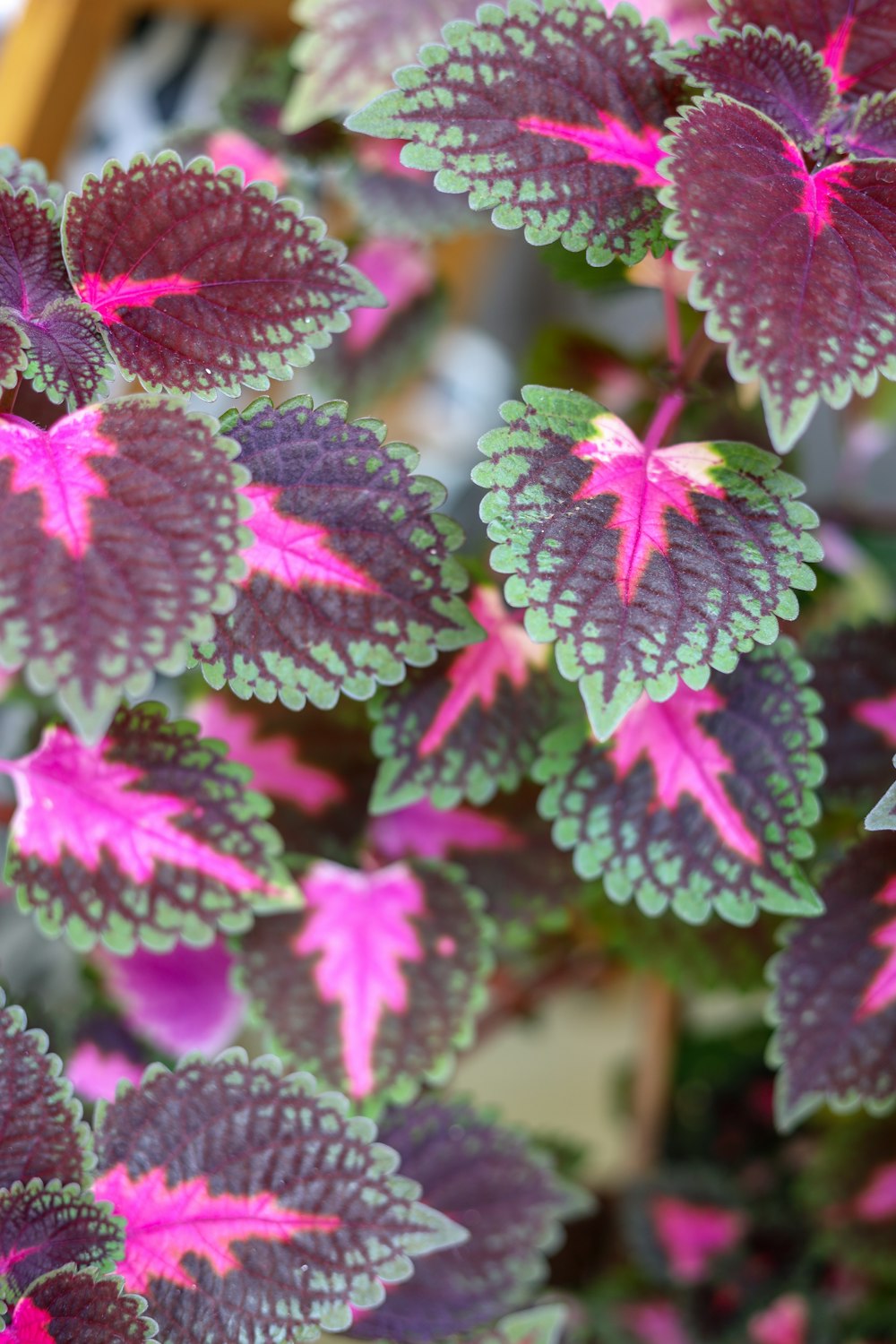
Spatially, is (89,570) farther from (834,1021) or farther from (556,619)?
(834,1021)

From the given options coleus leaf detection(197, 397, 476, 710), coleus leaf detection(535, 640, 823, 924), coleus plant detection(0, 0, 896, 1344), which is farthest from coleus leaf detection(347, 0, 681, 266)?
coleus leaf detection(535, 640, 823, 924)

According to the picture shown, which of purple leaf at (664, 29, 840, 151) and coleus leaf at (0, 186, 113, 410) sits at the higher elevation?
purple leaf at (664, 29, 840, 151)

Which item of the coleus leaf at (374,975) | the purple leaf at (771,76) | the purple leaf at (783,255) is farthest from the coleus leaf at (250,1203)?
the purple leaf at (771,76)

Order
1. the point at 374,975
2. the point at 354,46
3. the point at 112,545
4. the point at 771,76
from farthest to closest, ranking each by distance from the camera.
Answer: the point at 354,46
the point at 374,975
the point at 771,76
the point at 112,545

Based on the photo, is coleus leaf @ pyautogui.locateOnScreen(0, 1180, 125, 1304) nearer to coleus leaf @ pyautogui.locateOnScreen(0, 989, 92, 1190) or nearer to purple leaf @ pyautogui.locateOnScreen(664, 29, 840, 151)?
coleus leaf @ pyautogui.locateOnScreen(0, 989, 92, 1190)

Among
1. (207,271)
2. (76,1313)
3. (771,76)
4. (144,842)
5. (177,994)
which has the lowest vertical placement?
(177,994)

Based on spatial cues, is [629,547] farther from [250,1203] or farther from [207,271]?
[250,1203]

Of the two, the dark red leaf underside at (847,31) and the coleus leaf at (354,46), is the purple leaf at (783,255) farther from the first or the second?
the coleus leaf at (354,46)

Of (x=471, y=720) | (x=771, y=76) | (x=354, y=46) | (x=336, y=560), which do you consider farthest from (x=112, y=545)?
(x=354, y=46)
